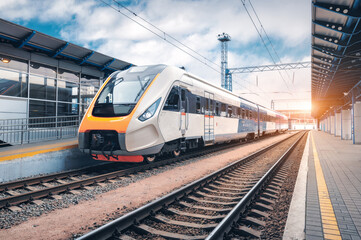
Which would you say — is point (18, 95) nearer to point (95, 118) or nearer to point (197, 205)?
point (95, 118)

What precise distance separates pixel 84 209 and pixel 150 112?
3.56 m

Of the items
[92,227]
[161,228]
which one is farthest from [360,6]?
[92,227]

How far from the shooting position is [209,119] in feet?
37.4

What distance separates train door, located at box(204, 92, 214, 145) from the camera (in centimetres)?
1111

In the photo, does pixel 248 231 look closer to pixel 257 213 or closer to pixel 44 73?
pixel 257 213

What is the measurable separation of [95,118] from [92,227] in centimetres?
443

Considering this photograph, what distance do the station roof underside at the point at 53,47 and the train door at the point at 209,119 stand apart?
564cm

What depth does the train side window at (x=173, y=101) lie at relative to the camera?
26.9ft

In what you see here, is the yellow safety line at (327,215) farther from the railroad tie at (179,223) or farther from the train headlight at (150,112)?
the train headlight at (150,112)

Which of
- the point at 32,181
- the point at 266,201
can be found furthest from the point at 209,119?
the point at 32,181

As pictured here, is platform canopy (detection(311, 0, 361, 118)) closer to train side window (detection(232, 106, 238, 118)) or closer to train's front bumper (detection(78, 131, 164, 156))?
train side window (detection(232, 106, 238, 118))

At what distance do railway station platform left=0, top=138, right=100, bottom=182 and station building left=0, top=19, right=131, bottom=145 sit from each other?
6.49ft

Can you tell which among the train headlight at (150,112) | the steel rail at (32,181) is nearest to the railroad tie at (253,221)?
the train headlight at (150,112)

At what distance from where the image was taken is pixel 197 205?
4797 millimetres
